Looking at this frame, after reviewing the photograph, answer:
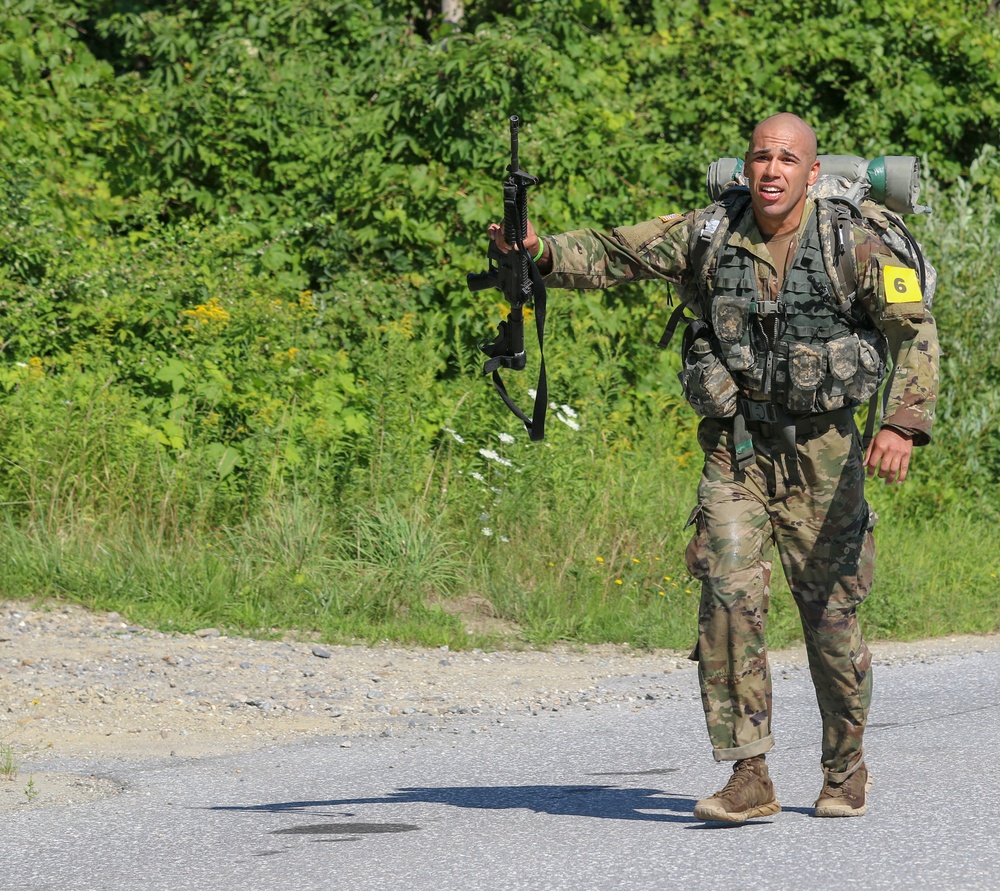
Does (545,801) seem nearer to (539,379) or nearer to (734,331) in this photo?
(539,379)

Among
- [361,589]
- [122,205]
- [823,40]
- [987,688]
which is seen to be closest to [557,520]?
[361,589]

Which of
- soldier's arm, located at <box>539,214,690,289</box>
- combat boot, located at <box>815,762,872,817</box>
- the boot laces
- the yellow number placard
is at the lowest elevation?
combat boot, located at <box>815,762,872,817</box>

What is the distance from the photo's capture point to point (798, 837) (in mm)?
4520

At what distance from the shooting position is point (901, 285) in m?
4.56

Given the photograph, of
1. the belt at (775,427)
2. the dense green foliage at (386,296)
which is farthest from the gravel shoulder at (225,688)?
the belt at (775,427)

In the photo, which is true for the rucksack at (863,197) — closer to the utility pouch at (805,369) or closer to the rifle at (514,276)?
the utility pouch at (805,369)

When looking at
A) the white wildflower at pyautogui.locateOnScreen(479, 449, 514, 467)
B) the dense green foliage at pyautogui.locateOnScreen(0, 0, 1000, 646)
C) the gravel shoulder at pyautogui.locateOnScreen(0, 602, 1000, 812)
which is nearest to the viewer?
the gravel shoulder at pyautogui.locateOnScreen(0, 602, 1000, 812)

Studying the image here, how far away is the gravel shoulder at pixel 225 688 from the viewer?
233 inches

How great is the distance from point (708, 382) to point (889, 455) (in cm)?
57

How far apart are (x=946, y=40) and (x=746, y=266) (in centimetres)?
1017

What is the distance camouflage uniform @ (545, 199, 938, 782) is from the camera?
182 inches

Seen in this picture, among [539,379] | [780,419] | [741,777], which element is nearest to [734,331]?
[780,419]

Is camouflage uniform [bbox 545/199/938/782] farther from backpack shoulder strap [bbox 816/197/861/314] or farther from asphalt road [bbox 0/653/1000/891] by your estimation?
asphalt road [bbox 0/653/1000/891]

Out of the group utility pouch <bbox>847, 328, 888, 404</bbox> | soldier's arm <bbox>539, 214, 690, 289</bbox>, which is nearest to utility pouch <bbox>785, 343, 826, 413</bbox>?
utility pouch <bbox>847, 328, 888, 404</bbox>
